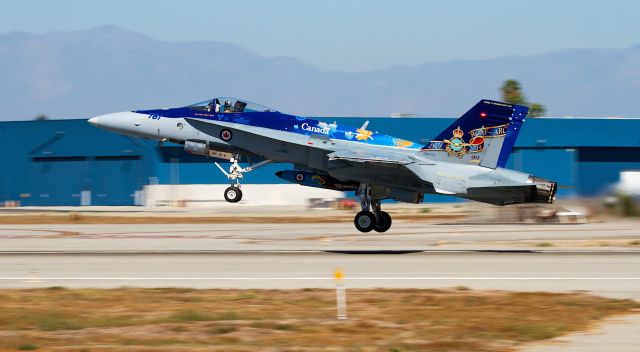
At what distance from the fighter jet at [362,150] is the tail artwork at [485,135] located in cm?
3

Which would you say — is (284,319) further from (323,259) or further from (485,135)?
(485,135)

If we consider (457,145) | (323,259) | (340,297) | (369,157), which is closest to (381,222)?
(369,157)

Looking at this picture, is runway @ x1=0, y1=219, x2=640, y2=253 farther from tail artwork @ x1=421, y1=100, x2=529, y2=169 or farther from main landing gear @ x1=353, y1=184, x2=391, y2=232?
tail artwork @ x1=421, y1=100, x2=529, y2=169

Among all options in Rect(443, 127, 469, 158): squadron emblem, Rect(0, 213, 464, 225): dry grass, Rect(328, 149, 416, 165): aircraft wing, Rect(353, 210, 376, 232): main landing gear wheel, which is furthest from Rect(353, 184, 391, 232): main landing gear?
Rect(0, 213, 464, 225): dry grass

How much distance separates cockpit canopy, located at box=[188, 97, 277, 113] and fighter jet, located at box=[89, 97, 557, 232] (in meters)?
0.03

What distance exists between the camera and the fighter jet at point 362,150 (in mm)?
26016

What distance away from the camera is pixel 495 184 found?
1009 inches

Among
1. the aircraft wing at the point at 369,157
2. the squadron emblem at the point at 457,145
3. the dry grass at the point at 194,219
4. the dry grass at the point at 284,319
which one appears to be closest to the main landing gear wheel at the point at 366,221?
the aircraft wing at the point at 369,157

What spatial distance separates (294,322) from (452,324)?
2.43 meters

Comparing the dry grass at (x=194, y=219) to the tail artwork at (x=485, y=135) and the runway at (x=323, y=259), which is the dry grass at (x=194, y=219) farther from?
the tail artwork at (x=485, y=135)

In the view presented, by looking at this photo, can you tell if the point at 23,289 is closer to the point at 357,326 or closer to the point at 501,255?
the point at 357,326

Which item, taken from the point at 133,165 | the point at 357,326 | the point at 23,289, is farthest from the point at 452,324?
the point at 133,165

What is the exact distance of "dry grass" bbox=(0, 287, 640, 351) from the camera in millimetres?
12445

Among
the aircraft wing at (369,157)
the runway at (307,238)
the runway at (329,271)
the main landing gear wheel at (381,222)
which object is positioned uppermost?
the aircraft wing at (369,157)
